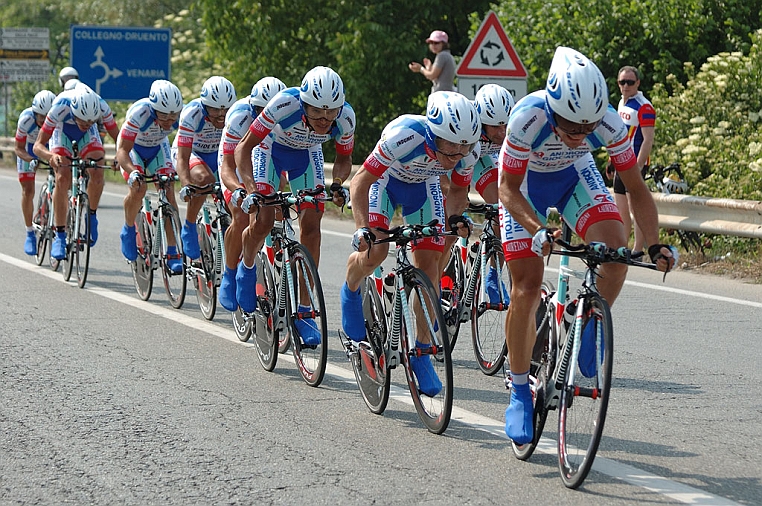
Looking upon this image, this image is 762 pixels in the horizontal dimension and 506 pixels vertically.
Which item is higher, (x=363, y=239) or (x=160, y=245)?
(x=363, y=239)

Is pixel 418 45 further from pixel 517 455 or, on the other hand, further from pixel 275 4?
pixel 517 455

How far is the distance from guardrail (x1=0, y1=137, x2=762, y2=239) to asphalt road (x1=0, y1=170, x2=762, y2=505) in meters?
2.27

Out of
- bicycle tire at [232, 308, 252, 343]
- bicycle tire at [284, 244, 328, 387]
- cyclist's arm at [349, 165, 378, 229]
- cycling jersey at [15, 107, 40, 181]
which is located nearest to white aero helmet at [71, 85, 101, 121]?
cycling jersey at [15, 107, 40, 181]

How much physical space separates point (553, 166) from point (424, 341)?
110cm

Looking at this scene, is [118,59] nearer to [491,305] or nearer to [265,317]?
[265,317]

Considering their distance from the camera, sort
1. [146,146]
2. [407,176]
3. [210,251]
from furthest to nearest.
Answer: [146,146], [210,251], [407,176]

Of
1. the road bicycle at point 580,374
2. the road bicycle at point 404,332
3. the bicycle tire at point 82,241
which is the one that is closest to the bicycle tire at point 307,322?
the road bicycle at point 404,332

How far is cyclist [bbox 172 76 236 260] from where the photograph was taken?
1029 cm

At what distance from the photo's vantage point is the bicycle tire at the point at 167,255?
35.4 feet

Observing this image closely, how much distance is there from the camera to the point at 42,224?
44.7 feet

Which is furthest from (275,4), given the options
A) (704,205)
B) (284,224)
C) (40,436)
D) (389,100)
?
(40,436)

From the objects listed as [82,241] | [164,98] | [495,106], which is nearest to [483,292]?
[495,106]

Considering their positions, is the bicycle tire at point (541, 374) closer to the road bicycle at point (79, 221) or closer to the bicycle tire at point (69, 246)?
the road bicycle at point (79, 221)

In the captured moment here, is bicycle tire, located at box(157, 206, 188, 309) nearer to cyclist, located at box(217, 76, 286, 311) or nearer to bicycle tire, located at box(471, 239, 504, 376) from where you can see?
cyclist, located at box(217, 76, 286, 311)
